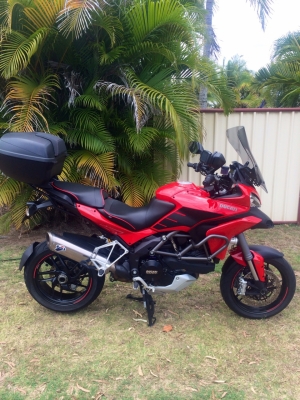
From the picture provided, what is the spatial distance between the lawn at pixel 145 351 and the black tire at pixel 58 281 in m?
0.11

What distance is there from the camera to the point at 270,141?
5.21 m

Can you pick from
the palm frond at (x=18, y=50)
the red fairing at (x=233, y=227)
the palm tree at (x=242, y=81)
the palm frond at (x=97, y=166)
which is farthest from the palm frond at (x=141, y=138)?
the palm tree at (x=242, y=81)

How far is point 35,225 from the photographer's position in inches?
199

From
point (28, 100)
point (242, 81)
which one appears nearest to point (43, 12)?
point (28, 100)

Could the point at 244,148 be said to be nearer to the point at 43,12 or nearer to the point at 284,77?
the point at 43,12

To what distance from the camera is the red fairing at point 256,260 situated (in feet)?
9.27

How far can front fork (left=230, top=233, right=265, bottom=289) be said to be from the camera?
9.17 feet

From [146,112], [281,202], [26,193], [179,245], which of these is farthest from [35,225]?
[281,202]

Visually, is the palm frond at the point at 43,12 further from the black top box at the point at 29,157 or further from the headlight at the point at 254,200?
the headlight at the point at 254,200

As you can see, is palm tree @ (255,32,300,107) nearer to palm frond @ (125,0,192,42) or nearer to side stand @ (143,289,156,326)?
palm frond @ (125,0,192,42)

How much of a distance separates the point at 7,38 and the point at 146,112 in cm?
173

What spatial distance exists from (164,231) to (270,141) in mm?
3128

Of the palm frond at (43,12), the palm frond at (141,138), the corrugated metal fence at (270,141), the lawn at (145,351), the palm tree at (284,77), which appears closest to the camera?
the lawn at (145,351)

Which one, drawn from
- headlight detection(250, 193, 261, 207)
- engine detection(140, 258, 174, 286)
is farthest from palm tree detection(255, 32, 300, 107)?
engine detection(140, 258, 174, 286)
